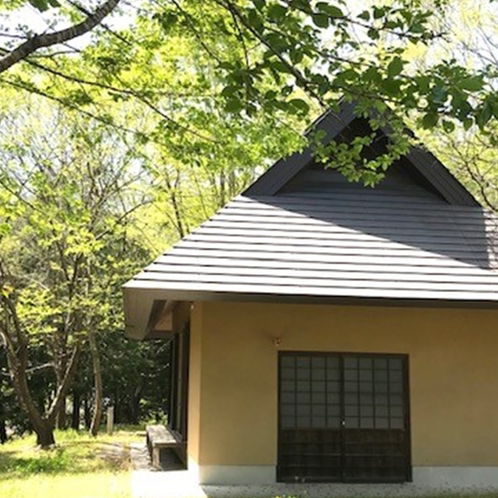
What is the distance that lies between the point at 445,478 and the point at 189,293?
4596 millimetres

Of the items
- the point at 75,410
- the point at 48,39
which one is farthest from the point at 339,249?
the point at 75,410

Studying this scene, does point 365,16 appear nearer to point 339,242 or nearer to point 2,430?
point 339,242

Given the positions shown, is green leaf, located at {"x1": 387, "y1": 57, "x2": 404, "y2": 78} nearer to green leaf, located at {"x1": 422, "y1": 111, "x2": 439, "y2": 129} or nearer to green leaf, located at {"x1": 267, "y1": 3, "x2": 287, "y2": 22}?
green leaf, located at {"x1": 422, "y1": 111, "x2": 439, "y2": 129}

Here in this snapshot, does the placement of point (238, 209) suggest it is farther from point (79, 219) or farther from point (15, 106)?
point (15, 106)

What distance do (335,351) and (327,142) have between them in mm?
3346

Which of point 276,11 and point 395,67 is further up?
point 276,11

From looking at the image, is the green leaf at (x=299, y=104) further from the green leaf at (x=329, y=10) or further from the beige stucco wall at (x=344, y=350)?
the beige stucco wall at (x=344, y=350)

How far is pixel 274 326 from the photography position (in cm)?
963

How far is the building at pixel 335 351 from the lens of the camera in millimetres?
9133

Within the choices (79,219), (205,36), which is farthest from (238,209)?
(205,36)

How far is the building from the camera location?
9.13 m

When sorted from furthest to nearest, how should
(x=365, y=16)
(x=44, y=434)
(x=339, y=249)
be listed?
(x=44, y=434) → (x=339, y=249) → (x=365, y=16)

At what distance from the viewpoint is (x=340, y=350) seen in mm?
9742

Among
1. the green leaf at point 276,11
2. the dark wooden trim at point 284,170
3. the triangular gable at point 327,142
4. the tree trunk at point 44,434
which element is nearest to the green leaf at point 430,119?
the green leaf at point 276,11
